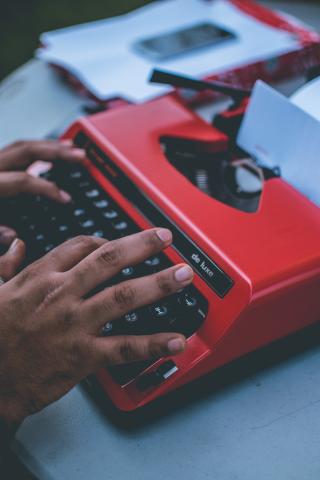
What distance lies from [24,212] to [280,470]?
0.53 meters

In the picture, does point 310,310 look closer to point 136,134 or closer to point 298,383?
point 298,383

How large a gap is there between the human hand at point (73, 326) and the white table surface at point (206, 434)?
0.15 feet

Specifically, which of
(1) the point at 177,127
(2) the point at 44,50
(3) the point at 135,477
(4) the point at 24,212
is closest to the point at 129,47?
(2) the point at 44,50

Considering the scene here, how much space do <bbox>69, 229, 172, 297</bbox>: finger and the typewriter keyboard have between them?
2cm

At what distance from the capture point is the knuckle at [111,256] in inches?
23.5

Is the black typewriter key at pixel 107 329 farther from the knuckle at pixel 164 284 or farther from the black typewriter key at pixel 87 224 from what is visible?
the black typewriter key at pixel 87 224

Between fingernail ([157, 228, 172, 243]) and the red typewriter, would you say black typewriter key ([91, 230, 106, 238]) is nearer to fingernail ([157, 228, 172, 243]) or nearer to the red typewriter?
the red typewriter

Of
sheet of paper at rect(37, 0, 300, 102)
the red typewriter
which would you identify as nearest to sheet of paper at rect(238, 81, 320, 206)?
the red typewriter

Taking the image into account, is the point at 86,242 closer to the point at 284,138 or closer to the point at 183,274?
the point at 183,274

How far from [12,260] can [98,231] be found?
0.13 m

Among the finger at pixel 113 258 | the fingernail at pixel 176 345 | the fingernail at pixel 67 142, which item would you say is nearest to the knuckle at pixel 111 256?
the finger at pixel 113 258

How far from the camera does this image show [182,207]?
0.69 m

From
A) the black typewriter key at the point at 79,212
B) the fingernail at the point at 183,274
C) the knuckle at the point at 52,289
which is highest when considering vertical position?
the knuckle at the point at 52,289

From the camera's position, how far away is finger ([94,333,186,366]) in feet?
1.81
